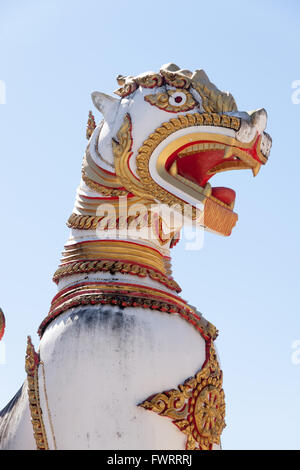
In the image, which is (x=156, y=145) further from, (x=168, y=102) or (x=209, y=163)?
(x=209, y=163)

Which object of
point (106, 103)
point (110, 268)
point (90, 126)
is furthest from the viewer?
point (90, 126)

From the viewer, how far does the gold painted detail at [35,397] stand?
7.32 m

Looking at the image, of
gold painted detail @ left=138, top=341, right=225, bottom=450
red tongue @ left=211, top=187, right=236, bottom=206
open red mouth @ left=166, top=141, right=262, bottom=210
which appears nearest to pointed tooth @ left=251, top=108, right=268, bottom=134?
open red mouth @ left=166, top=141, right=262, bottom=210

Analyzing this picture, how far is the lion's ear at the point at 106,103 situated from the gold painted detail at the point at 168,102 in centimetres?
33

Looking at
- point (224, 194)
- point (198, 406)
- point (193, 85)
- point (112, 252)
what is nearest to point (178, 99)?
point (193, 85)

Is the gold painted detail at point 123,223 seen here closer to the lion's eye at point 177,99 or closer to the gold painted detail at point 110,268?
the gold painted detail at point 110,268

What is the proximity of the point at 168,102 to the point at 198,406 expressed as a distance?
256 cm

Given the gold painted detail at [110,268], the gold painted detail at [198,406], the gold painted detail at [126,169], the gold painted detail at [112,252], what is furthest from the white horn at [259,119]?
the gold painted detail at [198,406]

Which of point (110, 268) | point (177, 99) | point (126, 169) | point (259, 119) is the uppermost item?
point (177, 99)

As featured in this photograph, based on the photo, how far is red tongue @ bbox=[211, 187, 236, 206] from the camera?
8484mm

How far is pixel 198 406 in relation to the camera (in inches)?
294

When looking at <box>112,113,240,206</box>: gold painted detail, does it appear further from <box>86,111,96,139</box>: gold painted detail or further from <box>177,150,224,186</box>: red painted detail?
<box>86,111,96,139</box>: gold painted detail

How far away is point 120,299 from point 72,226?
948 millimetres

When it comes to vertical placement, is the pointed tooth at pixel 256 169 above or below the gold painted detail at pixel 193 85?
below
